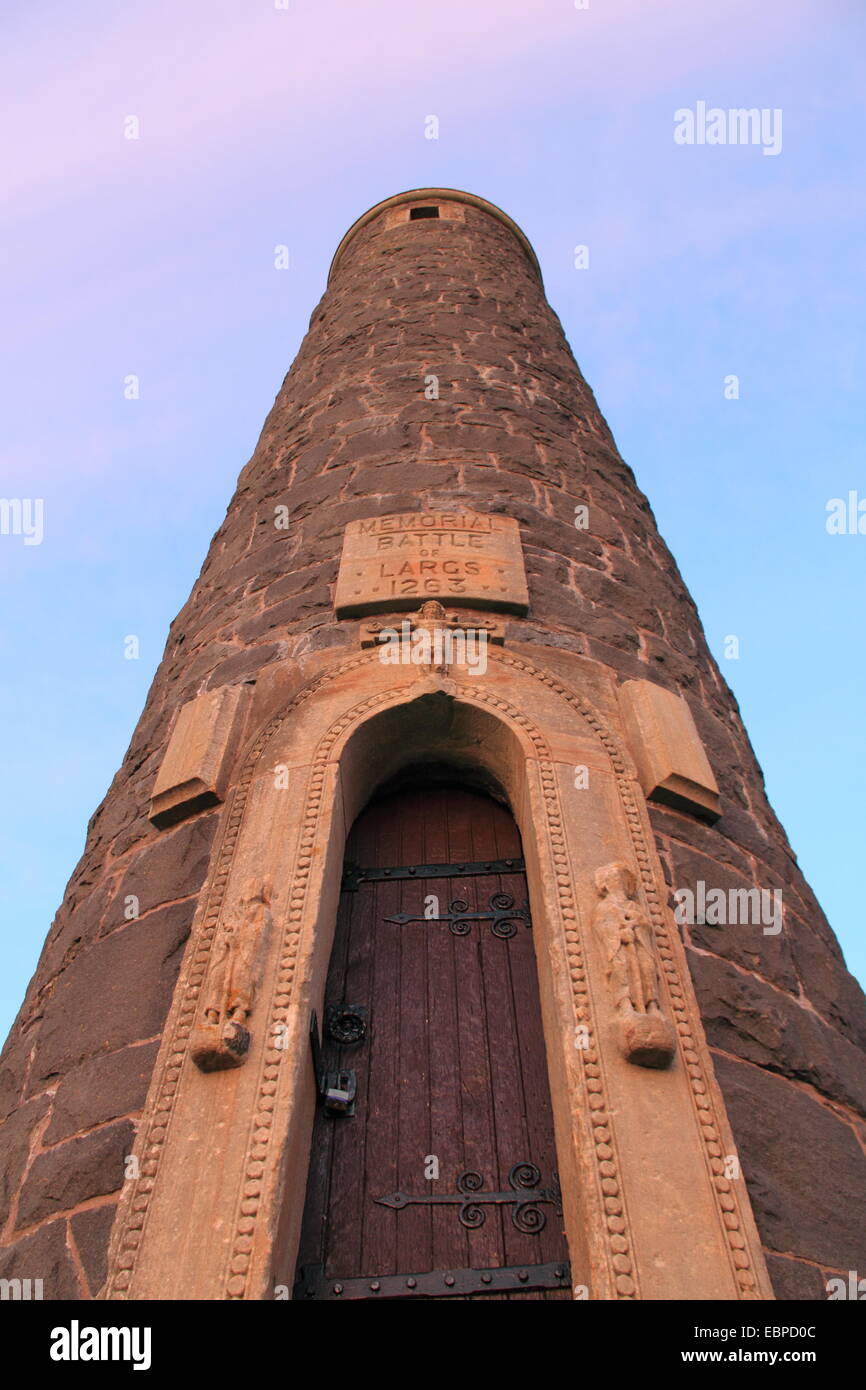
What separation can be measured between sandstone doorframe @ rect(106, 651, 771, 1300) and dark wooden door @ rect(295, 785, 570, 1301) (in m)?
0.16

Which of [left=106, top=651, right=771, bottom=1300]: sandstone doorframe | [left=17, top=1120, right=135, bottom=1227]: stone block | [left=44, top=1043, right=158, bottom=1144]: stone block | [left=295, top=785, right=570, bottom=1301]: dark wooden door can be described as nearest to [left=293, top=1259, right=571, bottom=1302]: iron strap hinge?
[left=295, top=785, right=570, bottom=1301]: dark wooden door

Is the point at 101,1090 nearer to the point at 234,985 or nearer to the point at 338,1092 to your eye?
the point at 234,985

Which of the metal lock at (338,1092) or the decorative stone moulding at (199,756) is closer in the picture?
the metal lock at (338,1092)

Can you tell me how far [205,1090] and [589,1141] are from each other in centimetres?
109

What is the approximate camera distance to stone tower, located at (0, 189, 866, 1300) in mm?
2752

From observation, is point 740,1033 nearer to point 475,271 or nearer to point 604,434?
point 604,434

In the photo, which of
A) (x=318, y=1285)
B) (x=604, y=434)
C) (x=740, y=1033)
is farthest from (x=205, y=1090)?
(x=604, y=434)

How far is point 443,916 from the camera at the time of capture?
155 inches

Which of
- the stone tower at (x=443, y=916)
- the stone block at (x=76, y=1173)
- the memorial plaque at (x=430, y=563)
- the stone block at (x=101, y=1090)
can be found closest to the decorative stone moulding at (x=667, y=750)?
the stone tower at (x=443, y=916)

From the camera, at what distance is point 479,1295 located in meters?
2.88

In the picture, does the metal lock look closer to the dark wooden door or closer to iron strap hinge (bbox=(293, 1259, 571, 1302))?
the dark wooden door

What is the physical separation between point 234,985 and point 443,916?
105cm

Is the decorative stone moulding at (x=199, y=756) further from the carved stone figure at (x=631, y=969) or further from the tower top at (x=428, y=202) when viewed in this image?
the tower top at (x=428, y=202)

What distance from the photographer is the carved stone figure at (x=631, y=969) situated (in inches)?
116
